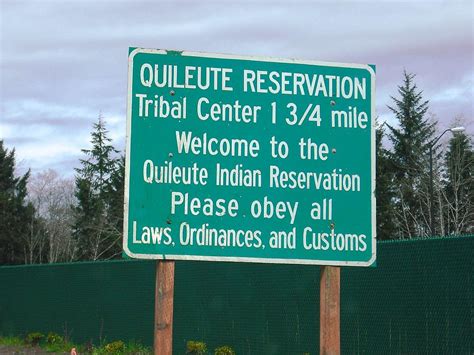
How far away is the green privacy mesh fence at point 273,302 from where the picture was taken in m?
10.1

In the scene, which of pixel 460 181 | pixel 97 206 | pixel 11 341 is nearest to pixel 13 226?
pixel 97 206

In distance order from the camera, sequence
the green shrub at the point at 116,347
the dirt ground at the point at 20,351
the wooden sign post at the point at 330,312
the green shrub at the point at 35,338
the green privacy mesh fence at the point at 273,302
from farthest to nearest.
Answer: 1. the green shrub at the point at 35,338
2. the dirt ground at the point at 20,351
3. the green shrub at the point at 116,347
4. the green privacy mesh fence at the point at 273,302
5. the wooden sign post at the point at 330,312

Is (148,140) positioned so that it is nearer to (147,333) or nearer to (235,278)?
(235,278)

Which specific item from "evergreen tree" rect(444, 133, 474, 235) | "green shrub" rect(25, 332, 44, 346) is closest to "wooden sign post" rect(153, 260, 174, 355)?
"green shrub" rect(25, 332, 44, 346)

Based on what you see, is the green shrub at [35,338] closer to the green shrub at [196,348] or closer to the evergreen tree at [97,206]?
the green shrub at [196,348]

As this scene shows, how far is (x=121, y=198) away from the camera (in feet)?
192

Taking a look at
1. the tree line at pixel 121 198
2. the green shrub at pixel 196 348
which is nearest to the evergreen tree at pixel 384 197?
the tree line at pixel 121 198

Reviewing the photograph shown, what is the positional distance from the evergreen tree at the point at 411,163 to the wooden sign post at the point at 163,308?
39.3m

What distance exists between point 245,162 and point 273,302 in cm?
766

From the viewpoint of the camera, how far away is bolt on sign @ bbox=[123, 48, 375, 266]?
19.8 ft

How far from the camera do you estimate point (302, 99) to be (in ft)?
20.7

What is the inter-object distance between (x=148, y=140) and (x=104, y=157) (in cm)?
6347

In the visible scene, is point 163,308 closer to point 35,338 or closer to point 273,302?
point 273,302

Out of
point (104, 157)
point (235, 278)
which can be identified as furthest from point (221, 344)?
point (104, 157)
